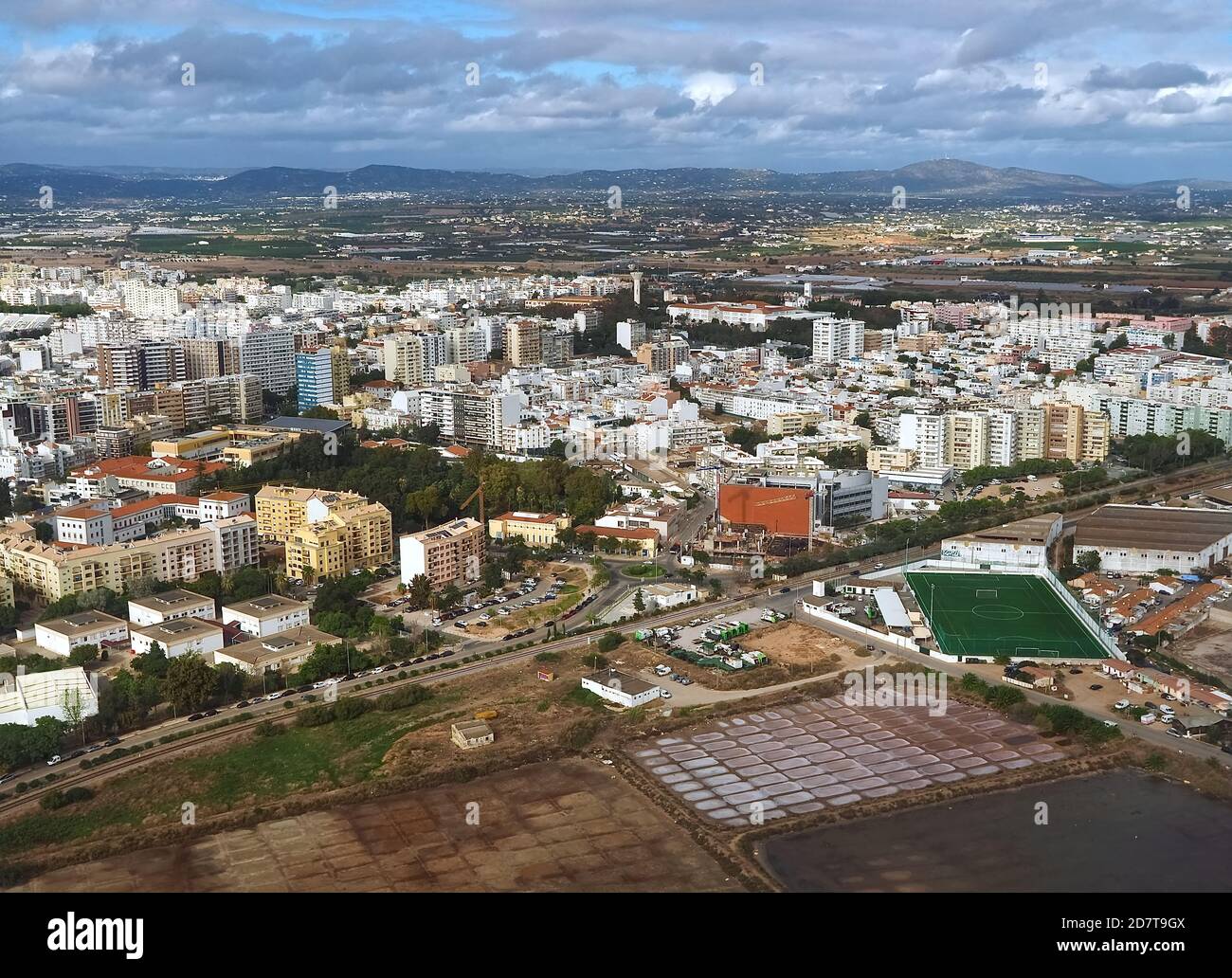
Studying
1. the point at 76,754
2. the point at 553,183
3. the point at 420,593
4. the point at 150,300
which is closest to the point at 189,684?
the point at 76,754

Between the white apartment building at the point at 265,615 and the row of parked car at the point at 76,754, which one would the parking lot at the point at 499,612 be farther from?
the row of parked car at the point at 76,754

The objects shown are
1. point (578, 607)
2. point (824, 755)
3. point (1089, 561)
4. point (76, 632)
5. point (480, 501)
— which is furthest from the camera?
point (480, 501)

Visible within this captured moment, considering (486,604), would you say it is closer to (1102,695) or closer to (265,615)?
(265,615)

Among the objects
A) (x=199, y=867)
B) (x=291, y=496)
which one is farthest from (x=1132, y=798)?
(x=291, y=496)

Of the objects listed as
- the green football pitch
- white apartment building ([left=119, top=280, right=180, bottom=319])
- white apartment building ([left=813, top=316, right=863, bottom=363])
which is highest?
white apartment building ([left=119, top=280, right=180, bottom=319])

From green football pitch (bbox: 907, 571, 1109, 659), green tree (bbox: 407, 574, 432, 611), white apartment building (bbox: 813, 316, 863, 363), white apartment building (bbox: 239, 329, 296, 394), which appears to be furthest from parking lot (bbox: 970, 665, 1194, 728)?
white apartment building (bbox: 813, 316, 863, 363)

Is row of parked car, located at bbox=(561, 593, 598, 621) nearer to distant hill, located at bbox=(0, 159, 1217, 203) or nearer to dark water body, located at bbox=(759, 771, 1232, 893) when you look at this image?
dark water body, located at bbox=(759, 771, 1232, 893)
